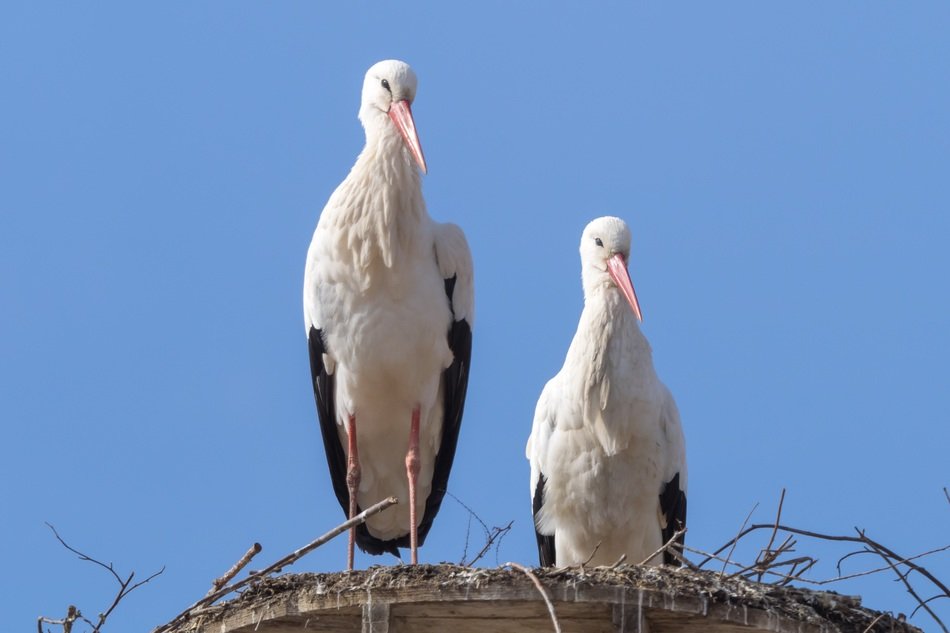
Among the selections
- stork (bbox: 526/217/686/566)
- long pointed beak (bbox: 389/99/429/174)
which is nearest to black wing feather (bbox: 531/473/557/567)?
stork (bbox: 526/217/686/566)

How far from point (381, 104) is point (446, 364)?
1.18m

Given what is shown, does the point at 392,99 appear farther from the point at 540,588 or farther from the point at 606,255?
the point at 540,588

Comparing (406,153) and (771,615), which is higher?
(406,153)

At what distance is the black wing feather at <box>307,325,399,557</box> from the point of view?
7777 mm

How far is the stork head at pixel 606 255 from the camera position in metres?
8.16

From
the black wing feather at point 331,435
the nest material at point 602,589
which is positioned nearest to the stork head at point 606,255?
the black wing feather at point 331,435

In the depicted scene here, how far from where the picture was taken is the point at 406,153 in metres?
7.81

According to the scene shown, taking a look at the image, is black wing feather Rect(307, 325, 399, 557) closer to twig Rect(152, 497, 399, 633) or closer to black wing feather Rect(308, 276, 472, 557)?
black wing feather Rect(308, 276, 472, 557)

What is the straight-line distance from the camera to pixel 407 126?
780 centimetres

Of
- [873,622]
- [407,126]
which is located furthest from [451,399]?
[873,622]

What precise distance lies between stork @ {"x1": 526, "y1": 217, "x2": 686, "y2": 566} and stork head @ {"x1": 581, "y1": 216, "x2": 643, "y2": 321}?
12 centimetres

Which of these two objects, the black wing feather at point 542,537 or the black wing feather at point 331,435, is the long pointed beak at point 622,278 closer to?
the black wing feather at point 542,537

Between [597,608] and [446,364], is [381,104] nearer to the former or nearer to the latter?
[446,364]

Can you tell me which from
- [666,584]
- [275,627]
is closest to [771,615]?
[666,584]
